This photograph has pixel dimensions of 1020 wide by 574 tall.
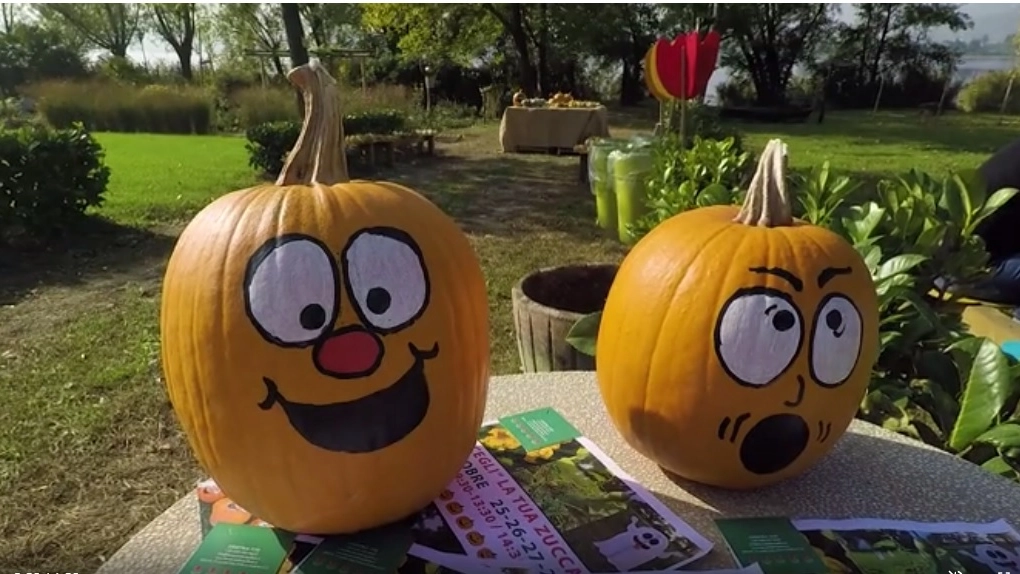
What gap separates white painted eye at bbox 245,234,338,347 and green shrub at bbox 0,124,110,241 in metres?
5.67

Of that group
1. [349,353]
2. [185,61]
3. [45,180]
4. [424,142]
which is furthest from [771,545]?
[185,61]

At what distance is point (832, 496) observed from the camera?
1258 mm

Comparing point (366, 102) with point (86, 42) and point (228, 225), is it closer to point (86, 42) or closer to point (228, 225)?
point (228, 225)

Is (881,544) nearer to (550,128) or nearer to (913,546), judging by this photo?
(913,546)

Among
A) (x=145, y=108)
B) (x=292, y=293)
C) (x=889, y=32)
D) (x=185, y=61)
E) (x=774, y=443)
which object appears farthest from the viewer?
(x=185, y=61)

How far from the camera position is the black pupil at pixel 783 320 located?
112cm

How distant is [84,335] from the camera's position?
4012 millimetres

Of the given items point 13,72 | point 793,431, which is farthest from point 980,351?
point 13,72

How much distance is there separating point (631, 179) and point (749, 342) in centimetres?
372

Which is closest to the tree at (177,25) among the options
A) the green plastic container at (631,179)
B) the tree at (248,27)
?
the tree at (248,27)

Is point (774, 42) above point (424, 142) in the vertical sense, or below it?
above

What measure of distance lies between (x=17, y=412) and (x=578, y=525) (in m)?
2.85

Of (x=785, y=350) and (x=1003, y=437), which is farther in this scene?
(x=1003, y=437)

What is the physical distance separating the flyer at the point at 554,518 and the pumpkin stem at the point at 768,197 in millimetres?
465
